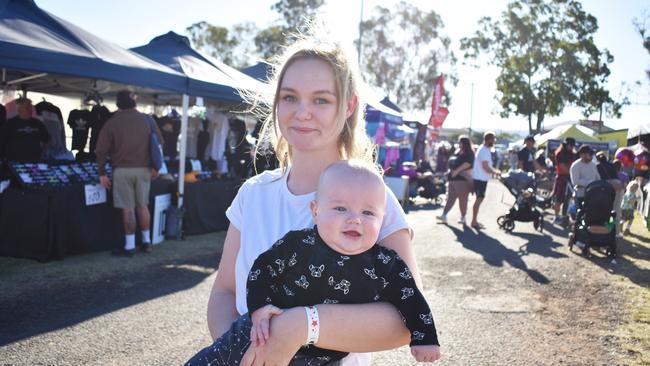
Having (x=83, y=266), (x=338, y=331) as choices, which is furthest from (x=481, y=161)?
(x=338, y=331)

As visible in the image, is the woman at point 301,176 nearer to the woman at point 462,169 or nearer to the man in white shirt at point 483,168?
the man in white shirt at point 483,168

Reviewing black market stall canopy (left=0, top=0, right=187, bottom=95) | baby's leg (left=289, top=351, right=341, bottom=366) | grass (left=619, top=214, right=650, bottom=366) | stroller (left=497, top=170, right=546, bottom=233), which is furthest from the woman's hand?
stroller (left=497, top=170, right=546, bottom=233)

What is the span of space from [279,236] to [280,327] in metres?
0.34

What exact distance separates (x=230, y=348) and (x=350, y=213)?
1.70 ft

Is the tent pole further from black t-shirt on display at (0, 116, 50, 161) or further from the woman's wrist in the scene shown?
the woman's wrist

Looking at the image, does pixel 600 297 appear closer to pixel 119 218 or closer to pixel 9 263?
pixel 119 218

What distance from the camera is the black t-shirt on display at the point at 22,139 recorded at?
22.9ft

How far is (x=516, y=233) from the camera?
1043 cm

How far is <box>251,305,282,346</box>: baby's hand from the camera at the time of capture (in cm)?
135

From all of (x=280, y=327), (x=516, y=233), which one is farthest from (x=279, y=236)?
(x=516, y=233)

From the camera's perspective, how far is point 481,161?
10156 millimetres

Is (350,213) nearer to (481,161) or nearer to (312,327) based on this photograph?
(312,327)

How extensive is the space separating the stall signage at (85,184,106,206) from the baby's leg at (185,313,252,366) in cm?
578

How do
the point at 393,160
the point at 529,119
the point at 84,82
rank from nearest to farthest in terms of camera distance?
the point at 84,82 < the point at 393,160 < the point at 529,119
